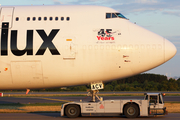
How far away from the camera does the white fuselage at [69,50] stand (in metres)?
17.2

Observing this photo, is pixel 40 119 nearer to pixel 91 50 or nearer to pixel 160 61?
pixel 91 50

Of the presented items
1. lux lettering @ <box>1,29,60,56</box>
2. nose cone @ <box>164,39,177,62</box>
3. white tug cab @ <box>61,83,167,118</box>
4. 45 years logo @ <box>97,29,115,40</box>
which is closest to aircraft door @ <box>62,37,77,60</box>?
lux lettering @ <box>1,29,60,56</box>

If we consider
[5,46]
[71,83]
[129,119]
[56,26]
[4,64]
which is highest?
[56,26]

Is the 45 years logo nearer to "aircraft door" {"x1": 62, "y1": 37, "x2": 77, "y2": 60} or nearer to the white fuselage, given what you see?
the white fuselage

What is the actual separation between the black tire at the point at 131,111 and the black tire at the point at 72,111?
138 inches

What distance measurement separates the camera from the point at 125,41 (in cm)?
1738

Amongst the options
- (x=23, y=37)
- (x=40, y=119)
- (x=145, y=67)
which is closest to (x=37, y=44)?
(x=23, y=37)

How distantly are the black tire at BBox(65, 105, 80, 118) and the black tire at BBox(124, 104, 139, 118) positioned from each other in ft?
11.5

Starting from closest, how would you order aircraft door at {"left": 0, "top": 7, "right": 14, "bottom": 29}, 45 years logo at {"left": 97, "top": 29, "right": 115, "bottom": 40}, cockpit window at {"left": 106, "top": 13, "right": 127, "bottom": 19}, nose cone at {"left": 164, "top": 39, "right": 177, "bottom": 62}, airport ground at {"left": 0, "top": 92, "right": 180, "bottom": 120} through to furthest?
nose cone at {"left": 164, "top": 39, "right": 177, "bottom": 62} → 45 years logo at {"left": 97, "top": 29, "right": 115, "bottom": 40} → aircraft door at {"left": 0, "top": 7, "right": 14, "bottom": 29} → cockpit window at {"left": 106, "top": 13, "right": 127, "bottom": 19} → airport ground at {"left": 0, "top": 92, "right": 180, "bottom": 120}

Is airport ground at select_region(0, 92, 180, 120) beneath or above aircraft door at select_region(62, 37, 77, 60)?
beneath

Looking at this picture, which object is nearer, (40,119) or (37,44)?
(37,44)

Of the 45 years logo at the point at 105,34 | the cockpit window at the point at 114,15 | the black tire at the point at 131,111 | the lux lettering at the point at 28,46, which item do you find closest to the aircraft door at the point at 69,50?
the lux lettering at the point at 28,46

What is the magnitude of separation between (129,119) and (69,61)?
19.5ft

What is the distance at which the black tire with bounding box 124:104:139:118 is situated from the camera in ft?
60.4
